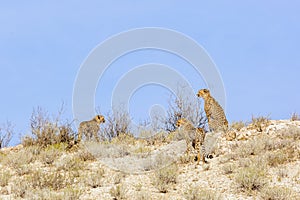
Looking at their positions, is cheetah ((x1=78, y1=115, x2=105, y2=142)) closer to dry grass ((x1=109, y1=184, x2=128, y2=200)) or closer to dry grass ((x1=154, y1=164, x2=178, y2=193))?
dry grass ((x1=154, y1=164, x2=178, y2=193))

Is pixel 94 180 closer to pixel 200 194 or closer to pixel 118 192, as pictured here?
pixel 118 192

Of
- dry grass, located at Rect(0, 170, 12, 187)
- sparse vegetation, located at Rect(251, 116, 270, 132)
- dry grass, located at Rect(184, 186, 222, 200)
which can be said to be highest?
sparse vegetation, located at Rect(251, 116, 270, 132)

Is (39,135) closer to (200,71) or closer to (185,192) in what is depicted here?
(200,71)

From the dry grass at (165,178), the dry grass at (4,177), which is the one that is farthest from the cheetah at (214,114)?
the dry grass at (4,177)

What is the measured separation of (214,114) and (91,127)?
375 centimetres

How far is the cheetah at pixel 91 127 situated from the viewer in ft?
47.9

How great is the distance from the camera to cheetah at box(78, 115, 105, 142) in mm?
14602

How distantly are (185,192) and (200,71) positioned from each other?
529 cm

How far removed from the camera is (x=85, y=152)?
1267cm

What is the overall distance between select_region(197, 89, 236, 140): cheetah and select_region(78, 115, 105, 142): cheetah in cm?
318

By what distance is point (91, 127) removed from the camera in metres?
14.6

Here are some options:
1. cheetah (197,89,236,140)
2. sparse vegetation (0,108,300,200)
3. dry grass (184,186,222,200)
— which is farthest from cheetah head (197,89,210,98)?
dry grass (184,186,222,200)

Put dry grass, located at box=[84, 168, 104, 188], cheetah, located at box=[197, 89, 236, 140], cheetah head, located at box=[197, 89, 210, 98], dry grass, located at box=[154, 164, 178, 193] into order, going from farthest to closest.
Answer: cheetah head, located at box=[197, 89, 210, 98]
cheetah, located at box=[197, 89, 236, 140]
dry grass, located at box=[84, 168, 104, 188]
dry grass, located at box=[154, 164, 178, 193]

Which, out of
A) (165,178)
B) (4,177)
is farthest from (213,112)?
(4,177)
